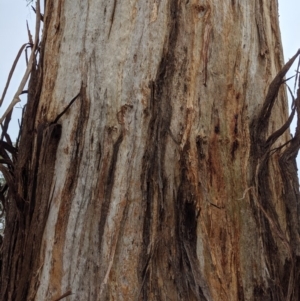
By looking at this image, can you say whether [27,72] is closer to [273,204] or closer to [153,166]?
[153,166]

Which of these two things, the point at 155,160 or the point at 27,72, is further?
the point at 27,72

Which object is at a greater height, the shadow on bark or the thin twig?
the thin twig

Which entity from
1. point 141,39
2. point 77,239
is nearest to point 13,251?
point 77,239

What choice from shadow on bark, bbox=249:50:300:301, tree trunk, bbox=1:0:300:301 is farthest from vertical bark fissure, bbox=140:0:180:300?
shadow on bark, bbox=249:50:300:301

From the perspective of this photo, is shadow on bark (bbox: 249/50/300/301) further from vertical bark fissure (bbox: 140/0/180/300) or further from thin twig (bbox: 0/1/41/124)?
thin twig (bbox: 0/1/41/124)

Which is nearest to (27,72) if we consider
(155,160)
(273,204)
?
(155,160)

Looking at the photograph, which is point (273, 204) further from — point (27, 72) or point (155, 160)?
point (27, 72)

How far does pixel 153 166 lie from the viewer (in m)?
1.04

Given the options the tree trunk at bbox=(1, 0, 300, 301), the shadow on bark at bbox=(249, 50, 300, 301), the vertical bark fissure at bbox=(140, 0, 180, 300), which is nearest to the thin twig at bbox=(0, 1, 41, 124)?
the tree trunk at bbox=(1, 0, 300, 301)

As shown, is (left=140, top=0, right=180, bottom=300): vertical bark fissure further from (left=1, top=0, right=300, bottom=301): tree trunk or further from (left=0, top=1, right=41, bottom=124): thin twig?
(left=0, top=1, right=41, bottom=124): thin twig

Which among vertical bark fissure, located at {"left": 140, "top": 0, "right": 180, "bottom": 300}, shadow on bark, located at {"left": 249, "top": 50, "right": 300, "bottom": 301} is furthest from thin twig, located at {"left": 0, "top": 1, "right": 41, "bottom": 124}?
shadow on bark, located at {"left": 249, "top": 50, "right": 300, "bottom": 301}

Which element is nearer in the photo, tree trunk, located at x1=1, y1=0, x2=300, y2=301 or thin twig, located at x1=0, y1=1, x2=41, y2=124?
tree trunk, located at x1=1, y1=0, x2=300, y2=301

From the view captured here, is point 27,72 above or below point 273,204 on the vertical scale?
above

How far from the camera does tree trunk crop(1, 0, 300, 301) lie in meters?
1.01
